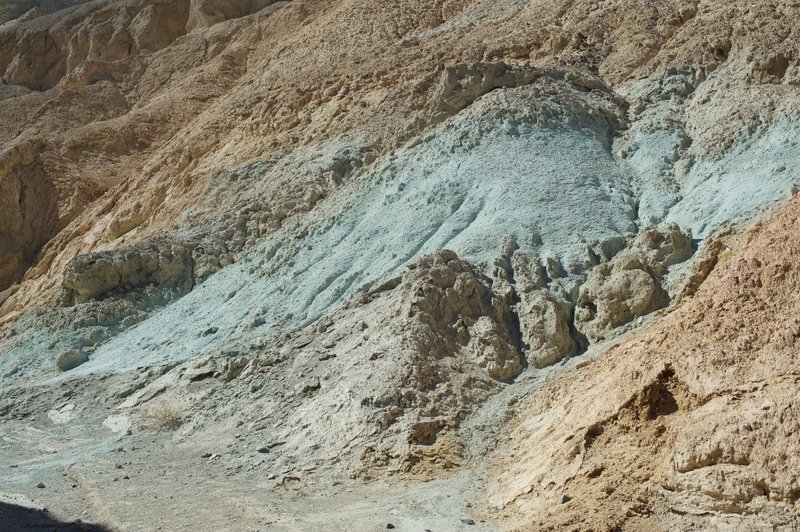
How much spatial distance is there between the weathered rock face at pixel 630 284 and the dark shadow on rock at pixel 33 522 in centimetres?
645

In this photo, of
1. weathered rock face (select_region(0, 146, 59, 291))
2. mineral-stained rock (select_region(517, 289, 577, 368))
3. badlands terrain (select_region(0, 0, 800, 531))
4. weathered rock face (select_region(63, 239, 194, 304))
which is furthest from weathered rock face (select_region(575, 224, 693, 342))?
weathered rock face (select_region(0, 146, 59, 291))

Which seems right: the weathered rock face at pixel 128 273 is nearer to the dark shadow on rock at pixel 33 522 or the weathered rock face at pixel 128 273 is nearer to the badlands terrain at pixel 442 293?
the badlands terrain at pixel 442 293

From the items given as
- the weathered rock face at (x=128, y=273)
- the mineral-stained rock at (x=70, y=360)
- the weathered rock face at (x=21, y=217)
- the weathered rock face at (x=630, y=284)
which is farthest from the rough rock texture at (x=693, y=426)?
the weathered rock face at (x=21, y=217)

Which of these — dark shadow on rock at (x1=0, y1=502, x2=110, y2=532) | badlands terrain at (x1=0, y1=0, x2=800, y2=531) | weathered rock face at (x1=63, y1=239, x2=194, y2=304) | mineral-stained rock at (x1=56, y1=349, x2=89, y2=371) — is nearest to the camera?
badlands terrain at (x1=0, y1=0, x2=800, y2=531)

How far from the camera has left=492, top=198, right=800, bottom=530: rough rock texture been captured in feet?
23.4

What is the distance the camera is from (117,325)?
66.8 ft

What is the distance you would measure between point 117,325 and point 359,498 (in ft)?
38.4

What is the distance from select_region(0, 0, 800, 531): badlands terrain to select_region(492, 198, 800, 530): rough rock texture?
0.08 ft

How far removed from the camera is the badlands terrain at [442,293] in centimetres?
846

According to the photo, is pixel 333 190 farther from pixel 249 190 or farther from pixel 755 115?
pixel 755 115

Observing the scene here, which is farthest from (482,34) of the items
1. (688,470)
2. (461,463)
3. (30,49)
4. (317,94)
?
(30,49)

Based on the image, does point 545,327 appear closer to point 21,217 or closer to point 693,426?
point 693,426

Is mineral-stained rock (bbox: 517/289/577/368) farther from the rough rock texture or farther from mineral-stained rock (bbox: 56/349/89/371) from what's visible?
mineral-stained rock (bbox: 56/349/89/371)

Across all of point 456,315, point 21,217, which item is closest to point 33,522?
point 456,315
